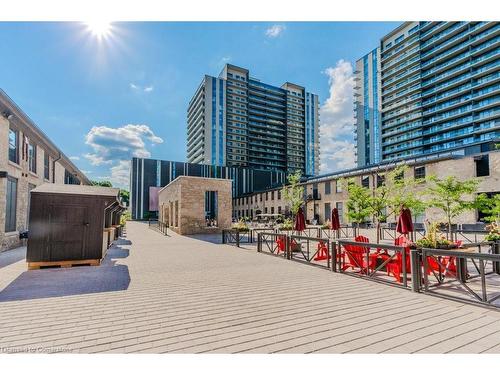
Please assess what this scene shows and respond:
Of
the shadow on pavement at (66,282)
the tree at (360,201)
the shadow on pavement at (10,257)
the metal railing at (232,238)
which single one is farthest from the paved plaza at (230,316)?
the tree at (360,201)

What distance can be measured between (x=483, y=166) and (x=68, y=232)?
2984cm

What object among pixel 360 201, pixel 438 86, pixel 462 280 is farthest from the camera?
pixel 438 86

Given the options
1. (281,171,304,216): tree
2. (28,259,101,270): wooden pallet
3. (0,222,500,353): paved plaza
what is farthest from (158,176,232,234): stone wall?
(0,222,500,353): paved plaza

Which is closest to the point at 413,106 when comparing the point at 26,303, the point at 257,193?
the point at 257,193

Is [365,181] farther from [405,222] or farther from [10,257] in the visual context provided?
[10,257]

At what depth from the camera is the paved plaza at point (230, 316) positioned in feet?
11.2

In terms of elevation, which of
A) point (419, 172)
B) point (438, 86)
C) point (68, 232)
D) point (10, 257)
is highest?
point (438, 86)

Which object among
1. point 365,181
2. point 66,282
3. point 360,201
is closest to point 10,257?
point 66,282

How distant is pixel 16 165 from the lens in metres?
12.6

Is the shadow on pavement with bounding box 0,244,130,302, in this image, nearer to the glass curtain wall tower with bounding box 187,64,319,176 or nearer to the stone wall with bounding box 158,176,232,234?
the stone wall with bounding box 158,176,232,234

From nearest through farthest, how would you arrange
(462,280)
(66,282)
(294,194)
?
(462,280) → (66,282) → (294,194)

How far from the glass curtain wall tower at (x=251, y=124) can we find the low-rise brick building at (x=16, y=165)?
73150 millimetres
